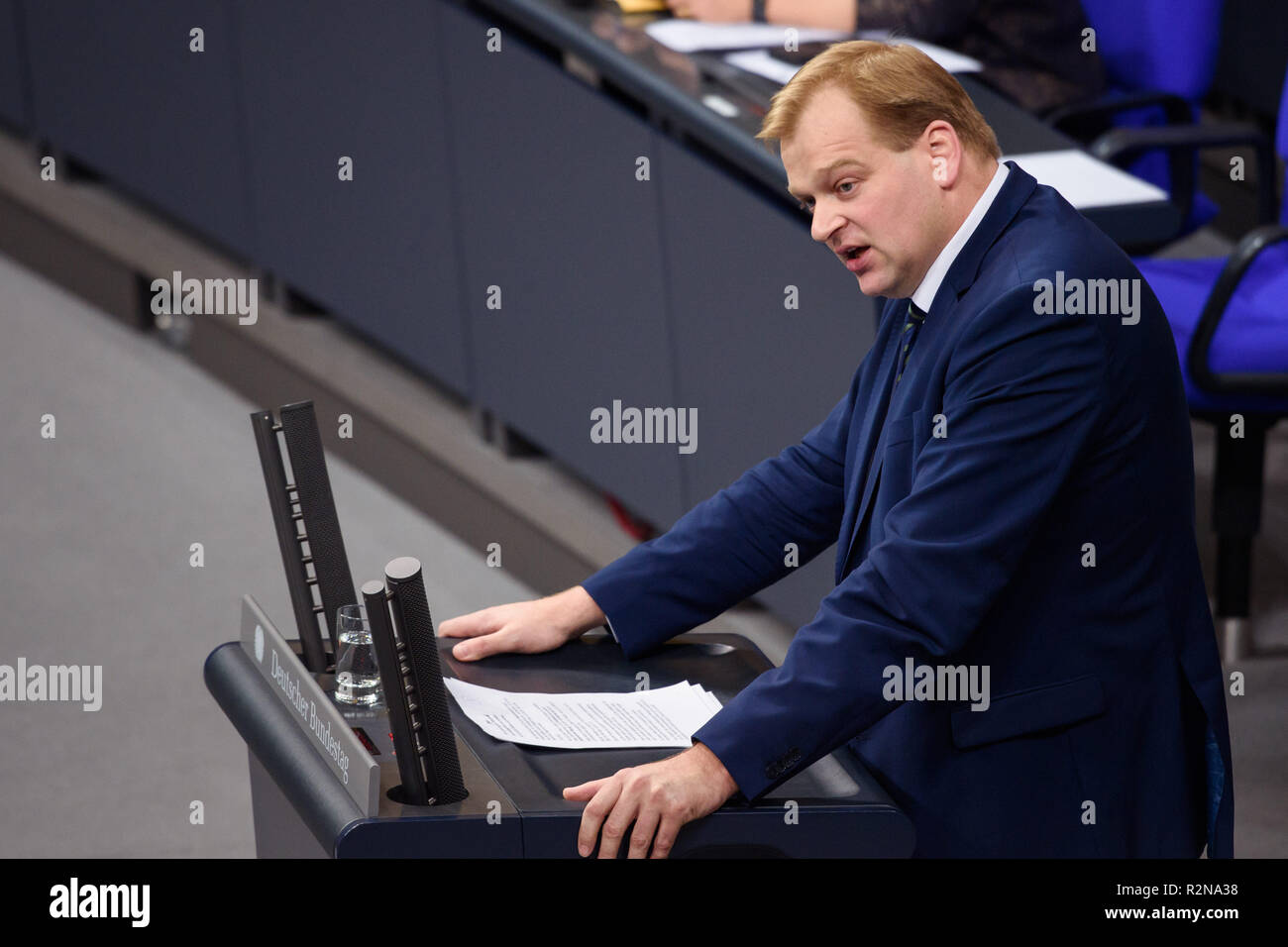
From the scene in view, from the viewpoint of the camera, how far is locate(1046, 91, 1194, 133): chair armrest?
3781 millimetres

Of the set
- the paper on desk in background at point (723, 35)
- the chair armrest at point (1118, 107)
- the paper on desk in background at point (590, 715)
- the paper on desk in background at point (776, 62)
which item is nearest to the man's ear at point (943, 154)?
the paper on desk in background at point (590, 715)

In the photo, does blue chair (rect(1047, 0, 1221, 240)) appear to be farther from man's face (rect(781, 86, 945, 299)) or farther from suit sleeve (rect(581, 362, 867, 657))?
man's face (rect(781, 86, 945, 299))

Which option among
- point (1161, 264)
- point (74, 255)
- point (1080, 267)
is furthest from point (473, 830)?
point (74, 255)

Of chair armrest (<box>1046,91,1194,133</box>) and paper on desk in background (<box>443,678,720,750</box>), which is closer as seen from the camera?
paper on desk in background (<box>443,678,720,750</box>)

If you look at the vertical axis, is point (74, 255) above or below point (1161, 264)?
above

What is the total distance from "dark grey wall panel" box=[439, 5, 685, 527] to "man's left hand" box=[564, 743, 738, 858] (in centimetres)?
188

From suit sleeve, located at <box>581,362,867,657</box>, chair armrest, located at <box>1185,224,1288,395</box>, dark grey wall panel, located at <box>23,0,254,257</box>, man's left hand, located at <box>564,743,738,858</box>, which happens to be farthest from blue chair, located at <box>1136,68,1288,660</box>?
dark grey wall panel, located at <box>23,0,254,257</box>

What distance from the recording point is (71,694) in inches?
138

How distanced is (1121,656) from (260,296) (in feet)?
10.7

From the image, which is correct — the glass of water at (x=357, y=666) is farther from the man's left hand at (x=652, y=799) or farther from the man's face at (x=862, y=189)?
the man's face at (x=862, y=189)

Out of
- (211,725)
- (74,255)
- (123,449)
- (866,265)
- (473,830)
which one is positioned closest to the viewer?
(473,830)
